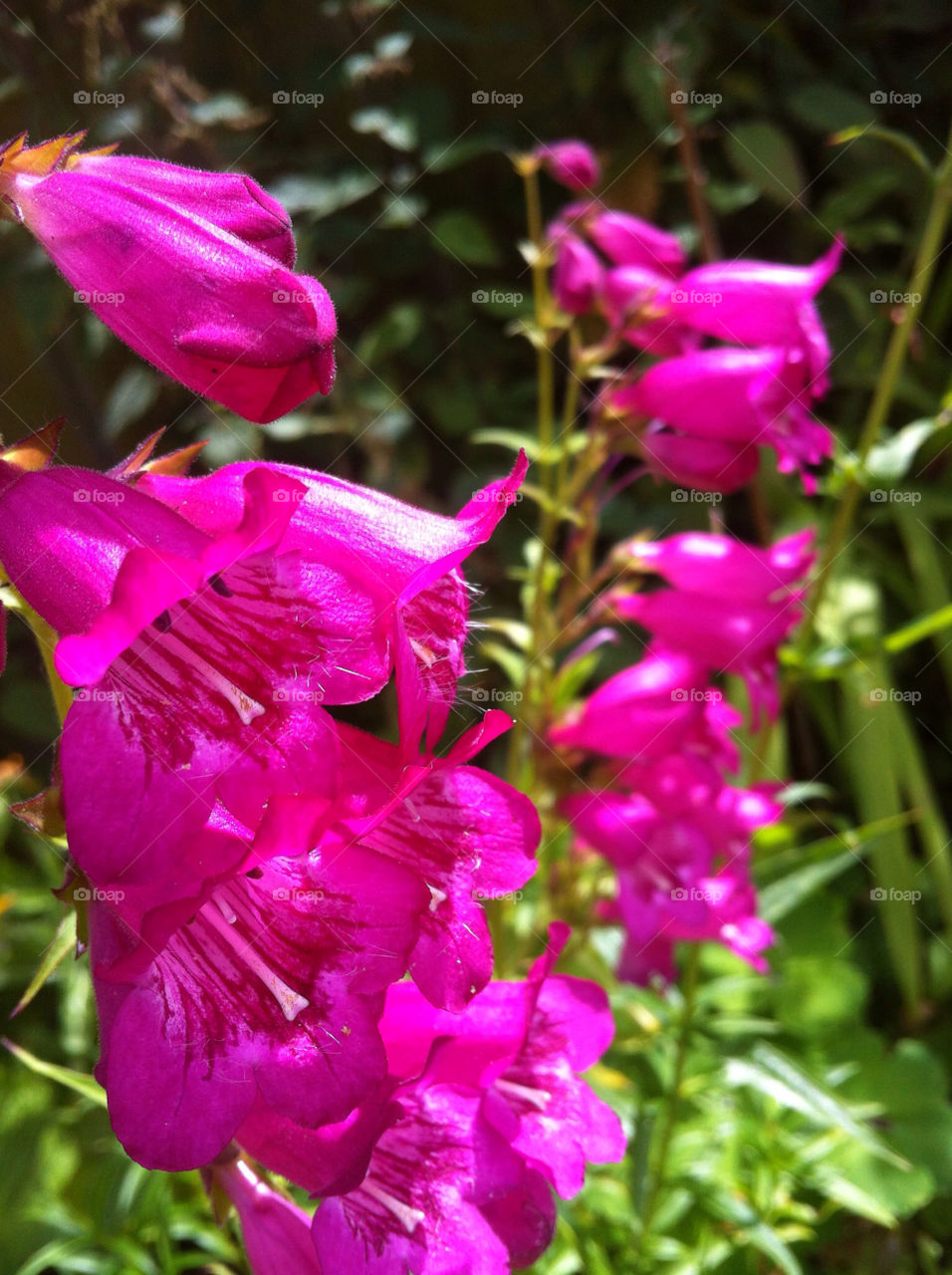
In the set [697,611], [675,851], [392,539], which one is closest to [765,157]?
[697,611]

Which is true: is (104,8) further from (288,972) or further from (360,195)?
(288,972)

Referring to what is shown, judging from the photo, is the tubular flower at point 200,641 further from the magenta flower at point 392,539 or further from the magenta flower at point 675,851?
the magenta flower at point 675,851

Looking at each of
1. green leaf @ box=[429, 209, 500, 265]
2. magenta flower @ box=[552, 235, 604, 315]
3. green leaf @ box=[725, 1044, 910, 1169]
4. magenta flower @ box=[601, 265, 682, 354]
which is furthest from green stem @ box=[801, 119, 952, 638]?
green leaf @ box=[429, 209, 500, 265]

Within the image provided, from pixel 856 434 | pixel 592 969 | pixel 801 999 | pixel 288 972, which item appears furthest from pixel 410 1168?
pixel 856 434

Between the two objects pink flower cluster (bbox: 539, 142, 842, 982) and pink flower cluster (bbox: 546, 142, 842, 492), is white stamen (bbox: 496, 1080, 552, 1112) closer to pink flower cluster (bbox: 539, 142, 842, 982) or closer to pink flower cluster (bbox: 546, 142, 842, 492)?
pink flower cluster (bbox: 539, 142, 842, 982)

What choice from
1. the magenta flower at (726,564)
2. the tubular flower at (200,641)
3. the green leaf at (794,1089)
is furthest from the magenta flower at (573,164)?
the green leaf at (794,1089)

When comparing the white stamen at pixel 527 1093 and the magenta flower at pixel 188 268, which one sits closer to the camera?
the magenta flower at pixel 188 268

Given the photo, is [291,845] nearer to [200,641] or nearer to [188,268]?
[200,641]
